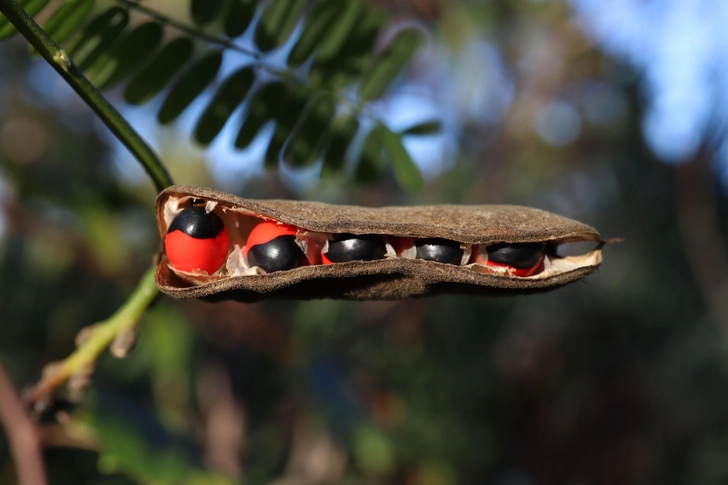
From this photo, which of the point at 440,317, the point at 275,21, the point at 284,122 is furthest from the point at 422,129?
the point at 440,317

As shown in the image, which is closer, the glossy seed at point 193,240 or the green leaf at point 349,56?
the glossy seed at point 193,240

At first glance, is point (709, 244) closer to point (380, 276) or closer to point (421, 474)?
point (421, 474)

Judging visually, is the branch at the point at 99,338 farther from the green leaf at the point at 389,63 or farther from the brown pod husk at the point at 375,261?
the green leaf at the point at 389,63

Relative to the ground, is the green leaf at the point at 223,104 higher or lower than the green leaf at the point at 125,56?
lower

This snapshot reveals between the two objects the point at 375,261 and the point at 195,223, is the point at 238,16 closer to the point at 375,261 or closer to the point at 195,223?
the point at 195,223

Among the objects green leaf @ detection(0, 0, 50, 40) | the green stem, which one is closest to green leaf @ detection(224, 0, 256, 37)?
green leaf @ detection(0, 0, 50, 40)

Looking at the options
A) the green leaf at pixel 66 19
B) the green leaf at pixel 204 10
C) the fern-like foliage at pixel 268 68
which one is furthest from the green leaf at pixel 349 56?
the green leaf at pixel 66 19
